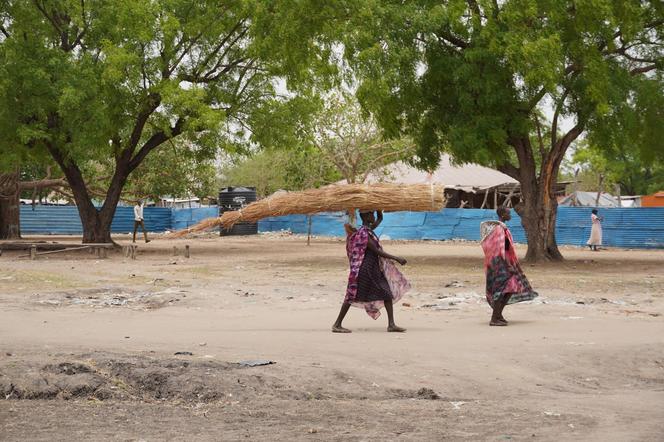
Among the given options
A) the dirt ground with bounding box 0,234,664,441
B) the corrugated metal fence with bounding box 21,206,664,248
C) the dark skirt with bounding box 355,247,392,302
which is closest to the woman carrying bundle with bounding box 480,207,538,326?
the dirt ground with bounding box 0,234,664,441

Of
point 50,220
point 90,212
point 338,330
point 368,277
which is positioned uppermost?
point 90,212

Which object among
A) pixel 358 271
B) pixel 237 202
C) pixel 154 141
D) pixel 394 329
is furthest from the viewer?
pixel 237 202

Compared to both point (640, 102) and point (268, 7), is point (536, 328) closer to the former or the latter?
point (640, 102)

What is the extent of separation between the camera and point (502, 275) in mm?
10891

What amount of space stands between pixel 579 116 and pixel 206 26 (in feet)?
37.5

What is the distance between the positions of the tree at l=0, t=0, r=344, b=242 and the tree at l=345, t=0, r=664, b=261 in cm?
211

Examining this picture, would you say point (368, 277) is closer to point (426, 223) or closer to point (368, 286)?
point (368, 286)

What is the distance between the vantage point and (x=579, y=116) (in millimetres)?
22969

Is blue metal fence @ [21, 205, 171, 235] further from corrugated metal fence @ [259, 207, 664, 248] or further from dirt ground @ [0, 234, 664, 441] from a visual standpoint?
dirt ground @ [0, 234, 664, 441]

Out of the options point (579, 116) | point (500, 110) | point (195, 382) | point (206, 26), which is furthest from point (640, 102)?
point (195, 382)

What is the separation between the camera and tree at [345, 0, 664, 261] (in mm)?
20766

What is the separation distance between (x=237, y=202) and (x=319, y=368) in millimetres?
40559

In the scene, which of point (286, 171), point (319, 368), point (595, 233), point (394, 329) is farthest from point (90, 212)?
point (319, 368)

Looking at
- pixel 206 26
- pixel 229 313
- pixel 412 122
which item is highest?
pixel 206 26
